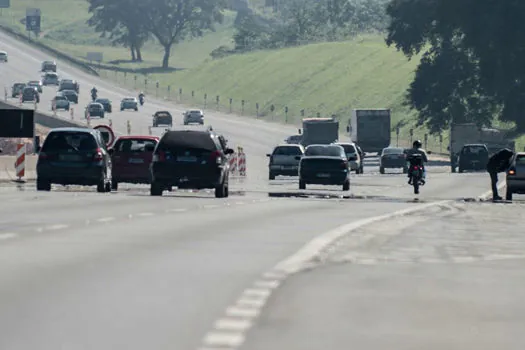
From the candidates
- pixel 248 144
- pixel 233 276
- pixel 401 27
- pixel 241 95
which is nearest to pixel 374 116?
pixel 401 27

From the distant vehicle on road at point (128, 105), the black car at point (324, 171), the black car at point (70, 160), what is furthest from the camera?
the distant vehicle on road at point (128, 105)

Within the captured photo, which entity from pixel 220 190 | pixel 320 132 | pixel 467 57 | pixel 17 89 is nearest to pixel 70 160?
pixel 220 190

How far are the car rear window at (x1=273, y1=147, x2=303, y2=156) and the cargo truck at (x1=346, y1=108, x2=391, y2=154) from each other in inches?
1686

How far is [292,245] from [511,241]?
421 centimetres

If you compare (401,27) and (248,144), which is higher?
(401,27)

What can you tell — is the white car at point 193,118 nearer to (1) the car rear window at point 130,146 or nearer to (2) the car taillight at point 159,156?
(1) the car rear window at point 130,146

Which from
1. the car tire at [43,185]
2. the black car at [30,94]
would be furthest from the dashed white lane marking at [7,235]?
the black car at [30,94]

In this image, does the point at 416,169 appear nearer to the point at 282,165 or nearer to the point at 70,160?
the point at 70,160

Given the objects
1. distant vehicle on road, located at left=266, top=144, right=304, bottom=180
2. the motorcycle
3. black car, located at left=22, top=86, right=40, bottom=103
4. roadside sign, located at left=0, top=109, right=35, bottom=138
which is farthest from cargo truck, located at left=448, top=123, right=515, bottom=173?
black car, located at left=22, top=86, right=40, bottom=103

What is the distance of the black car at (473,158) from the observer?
90.2m

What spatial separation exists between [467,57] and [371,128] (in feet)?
42.6

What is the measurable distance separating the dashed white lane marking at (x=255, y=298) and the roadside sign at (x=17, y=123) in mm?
32909

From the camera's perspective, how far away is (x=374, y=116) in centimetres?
11231

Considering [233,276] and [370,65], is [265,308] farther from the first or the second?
[370,65]
